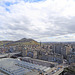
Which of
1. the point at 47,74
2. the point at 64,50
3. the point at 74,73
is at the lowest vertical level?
the point at 74,73

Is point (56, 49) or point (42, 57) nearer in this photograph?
point (42, 57)

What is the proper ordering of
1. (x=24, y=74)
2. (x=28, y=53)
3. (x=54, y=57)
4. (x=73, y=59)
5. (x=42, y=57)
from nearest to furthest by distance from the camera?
(x=24, y=74), (x=73, y=59), (x=54, y=57), (x=42, y=57), (x=28, y=53)

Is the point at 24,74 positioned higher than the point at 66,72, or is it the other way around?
the point at 24,74

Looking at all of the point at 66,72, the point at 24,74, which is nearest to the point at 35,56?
the point at 66,72

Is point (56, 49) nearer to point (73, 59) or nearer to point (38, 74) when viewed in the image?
point (73, 59)

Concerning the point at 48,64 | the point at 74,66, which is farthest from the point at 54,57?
the point at 74,66

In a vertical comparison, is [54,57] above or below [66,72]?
above

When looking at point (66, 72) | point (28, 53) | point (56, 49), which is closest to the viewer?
point (66, 72)

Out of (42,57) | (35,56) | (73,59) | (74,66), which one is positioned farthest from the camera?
(35,56)

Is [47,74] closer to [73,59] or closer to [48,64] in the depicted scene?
[48,64]
